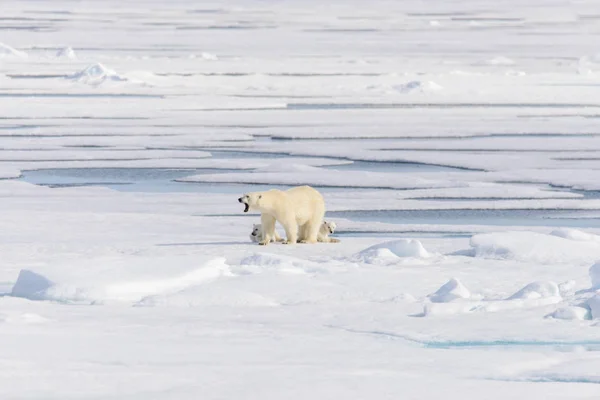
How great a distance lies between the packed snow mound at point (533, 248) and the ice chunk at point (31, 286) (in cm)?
181

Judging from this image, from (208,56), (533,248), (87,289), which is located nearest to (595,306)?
(533,248)

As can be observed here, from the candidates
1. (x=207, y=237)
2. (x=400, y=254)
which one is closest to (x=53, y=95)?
(x=207, y=237)

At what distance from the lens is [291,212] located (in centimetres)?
592

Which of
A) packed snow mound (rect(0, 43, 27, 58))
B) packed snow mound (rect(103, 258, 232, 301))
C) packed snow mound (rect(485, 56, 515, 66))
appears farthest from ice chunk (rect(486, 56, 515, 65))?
packed snow mound (rect(103, 258, 232, 301))

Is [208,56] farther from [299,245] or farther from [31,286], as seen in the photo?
[31,286]

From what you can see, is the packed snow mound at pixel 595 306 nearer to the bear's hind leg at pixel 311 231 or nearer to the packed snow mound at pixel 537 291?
the packed snow mound at pixel 537 291

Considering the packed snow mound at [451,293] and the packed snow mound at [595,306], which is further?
the packed snow mound at [451,293]

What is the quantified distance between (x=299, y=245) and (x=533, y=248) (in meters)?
1.04

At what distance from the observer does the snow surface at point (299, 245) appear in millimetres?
3547

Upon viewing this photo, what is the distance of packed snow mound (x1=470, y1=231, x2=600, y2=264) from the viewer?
213 inches

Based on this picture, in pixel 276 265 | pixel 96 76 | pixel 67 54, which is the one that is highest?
pixel 67 54

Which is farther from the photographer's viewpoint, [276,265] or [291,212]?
[291,212]

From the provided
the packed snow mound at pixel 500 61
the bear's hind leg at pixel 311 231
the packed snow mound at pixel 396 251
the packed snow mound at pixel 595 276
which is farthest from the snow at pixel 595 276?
the packed snow mound at pixel 500 61

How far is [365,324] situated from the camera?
4.14 metres
